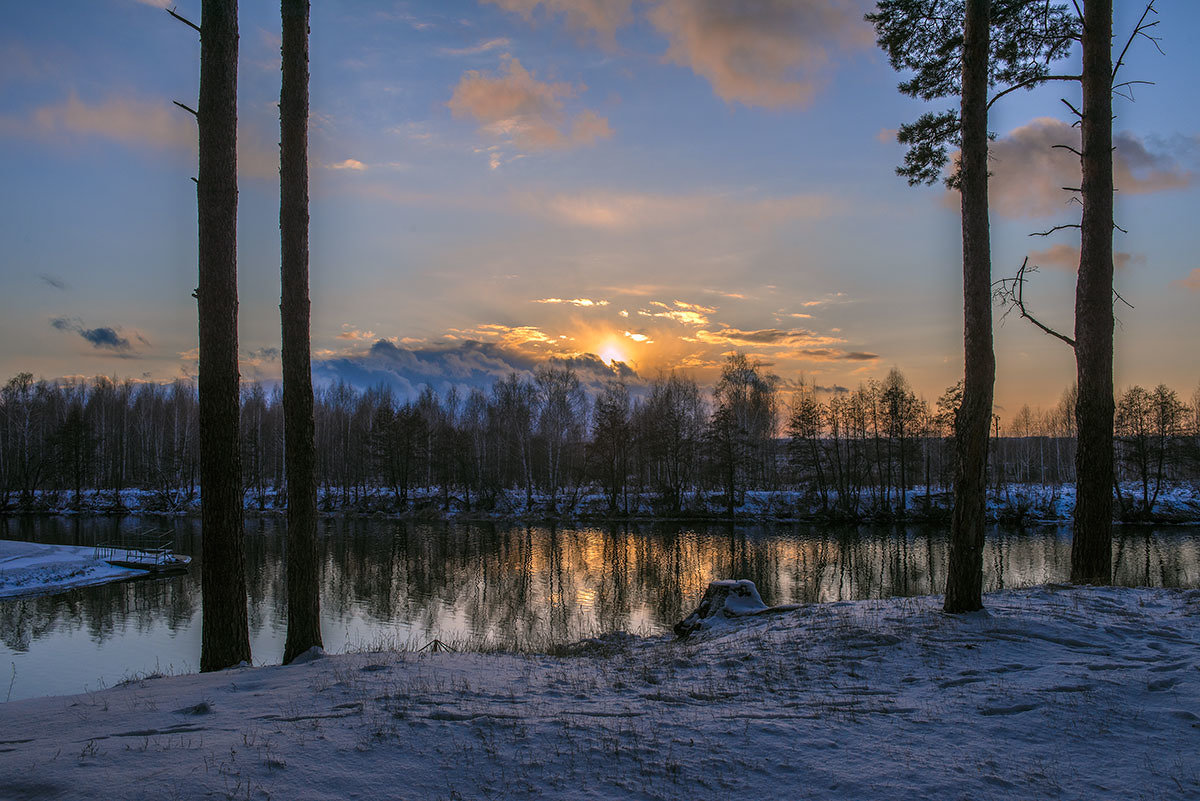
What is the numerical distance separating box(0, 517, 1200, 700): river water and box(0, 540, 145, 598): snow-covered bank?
1582mm

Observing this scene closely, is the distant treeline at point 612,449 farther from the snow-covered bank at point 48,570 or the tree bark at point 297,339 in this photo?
the tree bark at point 297,339

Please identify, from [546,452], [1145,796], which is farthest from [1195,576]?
[546,452]

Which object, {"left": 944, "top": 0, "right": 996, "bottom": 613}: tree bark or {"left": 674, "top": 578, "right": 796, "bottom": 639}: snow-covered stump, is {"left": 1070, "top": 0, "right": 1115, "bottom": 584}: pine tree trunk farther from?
{"left": 674, "top": 578, "right": 796, "bottom": 639}: snow-covered stump

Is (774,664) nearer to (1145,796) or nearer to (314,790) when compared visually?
(1145,796)

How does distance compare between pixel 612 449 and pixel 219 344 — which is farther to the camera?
pixel 612 449

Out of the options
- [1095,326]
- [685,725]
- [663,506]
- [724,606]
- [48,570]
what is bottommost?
[663,506]

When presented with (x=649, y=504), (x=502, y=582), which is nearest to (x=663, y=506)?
(x=649, y=504)

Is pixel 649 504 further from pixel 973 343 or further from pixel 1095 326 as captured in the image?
pixel 973 343

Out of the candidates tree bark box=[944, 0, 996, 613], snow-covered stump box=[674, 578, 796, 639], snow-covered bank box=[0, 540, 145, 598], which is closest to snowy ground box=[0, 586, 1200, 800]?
tree bark box=[944, 0, 996, 613]

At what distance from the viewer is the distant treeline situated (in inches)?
1997

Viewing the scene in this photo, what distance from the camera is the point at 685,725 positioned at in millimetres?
4367

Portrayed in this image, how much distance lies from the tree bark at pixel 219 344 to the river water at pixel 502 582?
7.87 feet

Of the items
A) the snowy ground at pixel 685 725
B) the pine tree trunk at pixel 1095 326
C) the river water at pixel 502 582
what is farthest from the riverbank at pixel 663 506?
the snowy ground at pixel 685 725

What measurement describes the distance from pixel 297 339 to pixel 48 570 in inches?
→ 989
